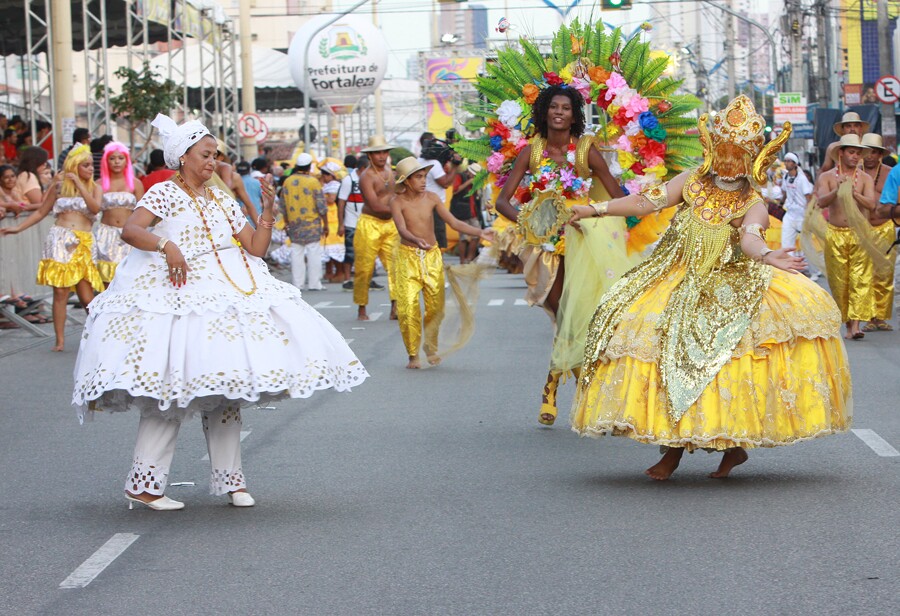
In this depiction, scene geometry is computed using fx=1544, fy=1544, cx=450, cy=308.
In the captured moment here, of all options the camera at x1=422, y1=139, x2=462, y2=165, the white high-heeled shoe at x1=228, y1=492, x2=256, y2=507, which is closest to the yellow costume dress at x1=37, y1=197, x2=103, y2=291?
the camera at x1=422, y1=139, x2=462, y2=165

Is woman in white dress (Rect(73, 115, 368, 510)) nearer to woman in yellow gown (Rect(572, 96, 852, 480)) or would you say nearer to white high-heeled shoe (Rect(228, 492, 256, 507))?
white high-heeled shoe (Rect(228, 492, 256, 507))

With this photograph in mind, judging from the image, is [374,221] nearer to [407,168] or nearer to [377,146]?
[377,146]

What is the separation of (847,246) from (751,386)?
8442 mm

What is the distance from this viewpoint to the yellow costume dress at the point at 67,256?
1459 cm

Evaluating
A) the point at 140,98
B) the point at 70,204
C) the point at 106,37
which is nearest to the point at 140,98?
the point at 140,98

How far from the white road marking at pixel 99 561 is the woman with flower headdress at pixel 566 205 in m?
3.43

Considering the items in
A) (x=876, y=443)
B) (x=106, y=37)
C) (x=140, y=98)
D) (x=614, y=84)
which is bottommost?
(x=876, y=443)

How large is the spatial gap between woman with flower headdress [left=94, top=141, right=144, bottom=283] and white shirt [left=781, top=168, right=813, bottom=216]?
11219 millimetres

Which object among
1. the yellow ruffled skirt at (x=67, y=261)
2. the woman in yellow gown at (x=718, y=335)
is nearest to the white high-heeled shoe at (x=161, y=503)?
the woman in yellow gown at (x=718, y=335)

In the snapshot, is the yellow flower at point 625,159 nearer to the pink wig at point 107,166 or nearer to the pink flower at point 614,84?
the pink flower at point 614,84

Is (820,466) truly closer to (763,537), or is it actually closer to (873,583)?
(763,537)

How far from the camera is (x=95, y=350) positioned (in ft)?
22.0

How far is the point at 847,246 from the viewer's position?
1516 cm

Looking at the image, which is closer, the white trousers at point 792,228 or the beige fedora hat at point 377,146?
the beige fedora hat at point 377,146
